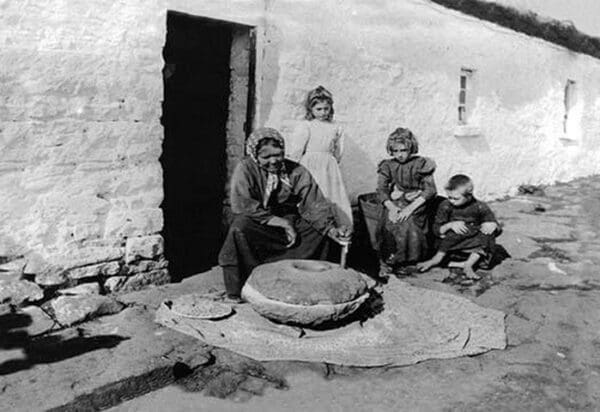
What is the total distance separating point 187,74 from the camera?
6.43 meters

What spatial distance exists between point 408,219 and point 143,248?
97.6 inches

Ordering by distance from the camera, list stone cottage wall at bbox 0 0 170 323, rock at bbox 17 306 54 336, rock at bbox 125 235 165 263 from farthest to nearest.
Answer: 1. rock at bbox 125 235 165 263
2. stone cottage wall at bbox 0 0 170 323
3. rock at bbox 17 306 54 336

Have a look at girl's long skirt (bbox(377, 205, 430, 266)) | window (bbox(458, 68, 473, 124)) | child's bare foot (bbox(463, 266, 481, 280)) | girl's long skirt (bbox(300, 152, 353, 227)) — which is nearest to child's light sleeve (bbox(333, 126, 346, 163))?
girl's long skirt (bbox(300, 152, 353, 227))

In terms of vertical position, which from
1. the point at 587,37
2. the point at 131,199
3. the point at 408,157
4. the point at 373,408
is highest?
the point at 587,37

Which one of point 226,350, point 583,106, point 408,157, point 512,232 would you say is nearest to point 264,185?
point 226,350

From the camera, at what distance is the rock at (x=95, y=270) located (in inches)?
174

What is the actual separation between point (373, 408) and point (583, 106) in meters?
10.6

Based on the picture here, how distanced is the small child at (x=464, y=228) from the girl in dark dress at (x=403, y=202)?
151 millimetres

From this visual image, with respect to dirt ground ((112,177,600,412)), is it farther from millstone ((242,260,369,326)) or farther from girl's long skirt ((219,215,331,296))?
girl's long skirt ((219,215,331,296))

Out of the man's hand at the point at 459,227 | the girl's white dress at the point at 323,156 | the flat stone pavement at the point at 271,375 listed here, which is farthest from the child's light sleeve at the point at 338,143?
the flat stone pavement at the point at 271,375

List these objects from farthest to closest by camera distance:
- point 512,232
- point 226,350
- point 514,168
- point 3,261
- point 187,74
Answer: point 514,168 < point 512,232 < point 187,74 < point 3,261 < point 226,350

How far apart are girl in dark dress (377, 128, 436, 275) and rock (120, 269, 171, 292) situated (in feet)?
6.66

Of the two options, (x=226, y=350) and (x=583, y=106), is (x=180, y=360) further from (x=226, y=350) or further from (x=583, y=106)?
(x=583, y=106)

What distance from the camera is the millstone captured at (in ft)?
12.4
